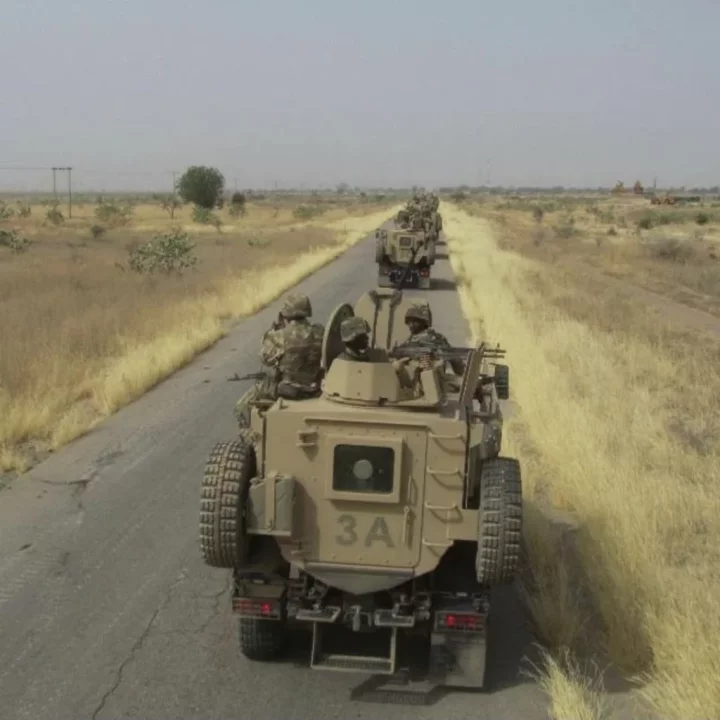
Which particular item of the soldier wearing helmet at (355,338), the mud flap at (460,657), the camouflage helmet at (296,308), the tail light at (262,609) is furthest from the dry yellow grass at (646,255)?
the tail light at (262,609)

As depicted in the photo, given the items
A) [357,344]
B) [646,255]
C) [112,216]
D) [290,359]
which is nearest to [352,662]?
[357,344]

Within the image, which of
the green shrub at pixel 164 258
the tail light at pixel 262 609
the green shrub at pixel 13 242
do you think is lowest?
the green shrub at pixel 13 242

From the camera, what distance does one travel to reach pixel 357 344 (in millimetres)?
5793

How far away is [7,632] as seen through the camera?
238 inches

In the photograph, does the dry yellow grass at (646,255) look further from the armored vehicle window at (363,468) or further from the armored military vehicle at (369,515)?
the armored vehicle window at (363,468)

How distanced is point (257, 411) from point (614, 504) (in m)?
3.46

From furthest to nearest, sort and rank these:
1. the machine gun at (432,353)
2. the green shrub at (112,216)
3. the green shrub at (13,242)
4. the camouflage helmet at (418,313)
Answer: the green shrub at (112,216)
the green shrub at (13,242)
the camouflage helmet at (418,313)
the machine gun at (432,353)

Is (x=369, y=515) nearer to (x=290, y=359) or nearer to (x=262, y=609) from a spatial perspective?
(x=262, y=609)

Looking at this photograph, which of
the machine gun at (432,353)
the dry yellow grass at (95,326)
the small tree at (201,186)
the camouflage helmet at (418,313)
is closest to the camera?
the machine gun at (432,353)

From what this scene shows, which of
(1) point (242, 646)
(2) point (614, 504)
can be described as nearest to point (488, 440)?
(1) point (242, 646)

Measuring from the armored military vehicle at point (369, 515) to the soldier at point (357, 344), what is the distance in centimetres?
26

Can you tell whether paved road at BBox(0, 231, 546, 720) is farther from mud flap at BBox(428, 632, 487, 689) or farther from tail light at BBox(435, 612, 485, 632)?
tail light at BBox(435, 612, 485, 632)

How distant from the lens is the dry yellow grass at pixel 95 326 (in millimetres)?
11445

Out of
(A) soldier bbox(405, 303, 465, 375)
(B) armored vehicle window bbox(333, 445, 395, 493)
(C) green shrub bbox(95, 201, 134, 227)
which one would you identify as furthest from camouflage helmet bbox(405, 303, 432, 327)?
(C) green shrub bbox(95, 201, 134, 227)
